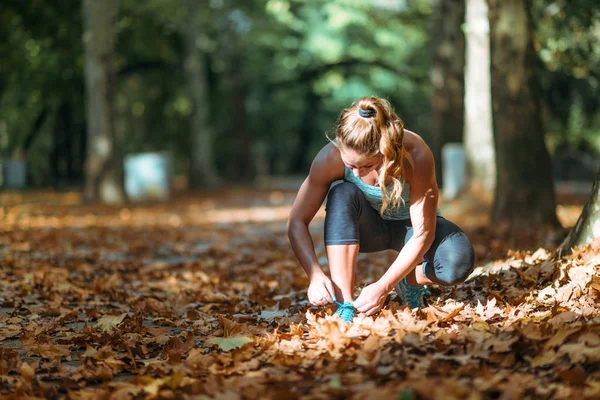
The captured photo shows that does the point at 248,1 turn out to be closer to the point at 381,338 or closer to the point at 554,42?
the point at 554,42

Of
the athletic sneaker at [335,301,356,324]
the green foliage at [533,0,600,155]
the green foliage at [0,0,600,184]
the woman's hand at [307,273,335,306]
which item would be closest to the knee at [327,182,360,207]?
the woman's hand at [307,273,335,306]

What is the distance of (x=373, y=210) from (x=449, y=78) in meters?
15.2

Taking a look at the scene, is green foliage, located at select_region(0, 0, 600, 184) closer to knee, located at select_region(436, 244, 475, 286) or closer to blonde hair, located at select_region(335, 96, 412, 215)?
knee, located at select_region(436, 244, 475, 286)

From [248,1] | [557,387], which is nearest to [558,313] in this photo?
[557,387]

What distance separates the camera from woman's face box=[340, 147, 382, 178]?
12.1 feet

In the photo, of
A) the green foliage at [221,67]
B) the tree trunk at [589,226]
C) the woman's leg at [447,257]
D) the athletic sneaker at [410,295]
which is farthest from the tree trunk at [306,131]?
the woman's leg at [447,257]

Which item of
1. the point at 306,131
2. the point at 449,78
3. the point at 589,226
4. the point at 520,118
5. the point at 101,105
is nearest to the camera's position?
the point at 589,226

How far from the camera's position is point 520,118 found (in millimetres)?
8719

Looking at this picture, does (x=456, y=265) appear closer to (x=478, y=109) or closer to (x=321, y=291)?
(x=321, y=291)

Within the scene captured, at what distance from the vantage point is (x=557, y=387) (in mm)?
2779

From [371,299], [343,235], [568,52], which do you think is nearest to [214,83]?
[568,52]

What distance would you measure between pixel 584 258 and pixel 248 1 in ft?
74.3

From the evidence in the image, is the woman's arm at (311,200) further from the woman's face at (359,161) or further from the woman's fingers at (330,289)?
the woman's face at (359,161)

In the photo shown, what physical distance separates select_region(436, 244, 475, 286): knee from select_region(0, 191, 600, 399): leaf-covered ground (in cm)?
15
